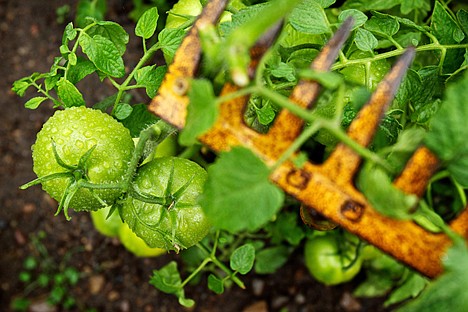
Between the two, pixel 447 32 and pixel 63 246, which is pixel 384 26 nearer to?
pixel 447 32

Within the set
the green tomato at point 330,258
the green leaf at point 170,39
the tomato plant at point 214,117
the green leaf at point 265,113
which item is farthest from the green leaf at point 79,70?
the green tomato at point 330,258

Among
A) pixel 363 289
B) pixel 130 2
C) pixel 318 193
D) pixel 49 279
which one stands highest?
pixel 318 193

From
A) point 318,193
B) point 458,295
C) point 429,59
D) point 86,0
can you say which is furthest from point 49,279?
point 458,295

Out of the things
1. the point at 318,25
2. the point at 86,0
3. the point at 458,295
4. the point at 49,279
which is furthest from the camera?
the point at 49,279

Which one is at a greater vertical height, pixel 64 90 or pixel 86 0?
pixel 64 90

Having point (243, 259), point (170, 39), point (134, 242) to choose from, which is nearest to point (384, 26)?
point (170, 39)

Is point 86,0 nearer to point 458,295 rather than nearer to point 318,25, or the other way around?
point 318,25

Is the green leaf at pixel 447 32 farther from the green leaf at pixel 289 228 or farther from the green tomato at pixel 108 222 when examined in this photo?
the green tomato at pixel 108 222
